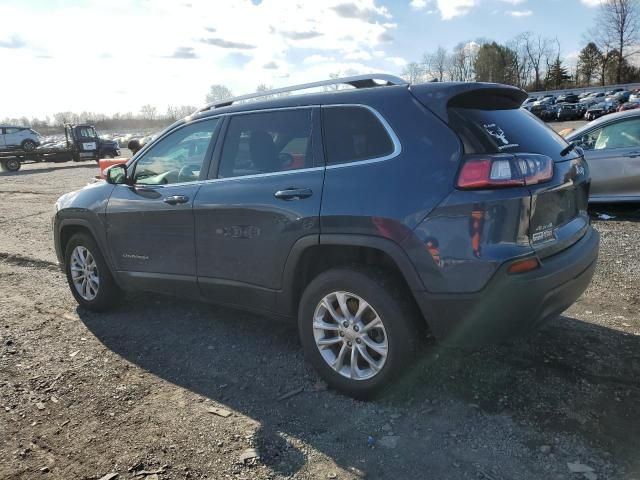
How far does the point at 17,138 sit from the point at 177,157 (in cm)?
3181

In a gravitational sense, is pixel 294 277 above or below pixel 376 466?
above

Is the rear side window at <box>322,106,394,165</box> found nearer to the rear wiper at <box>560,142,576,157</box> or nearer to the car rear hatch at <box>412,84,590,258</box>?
the car rear hatch at <box>412,84,590,258</box>

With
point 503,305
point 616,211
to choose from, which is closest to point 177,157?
point 503,305

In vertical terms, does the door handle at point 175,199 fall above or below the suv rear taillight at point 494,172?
below

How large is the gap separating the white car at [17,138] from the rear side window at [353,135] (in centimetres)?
3166

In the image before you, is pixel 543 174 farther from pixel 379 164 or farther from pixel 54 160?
pixel 54 160

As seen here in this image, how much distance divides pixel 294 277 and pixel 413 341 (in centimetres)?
89

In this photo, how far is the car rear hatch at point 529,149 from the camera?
2775mm

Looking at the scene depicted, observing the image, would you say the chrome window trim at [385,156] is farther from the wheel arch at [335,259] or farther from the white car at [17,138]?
the white car at [17,138]

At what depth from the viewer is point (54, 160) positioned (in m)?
30.9

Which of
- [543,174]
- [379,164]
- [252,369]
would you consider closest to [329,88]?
[379,164]

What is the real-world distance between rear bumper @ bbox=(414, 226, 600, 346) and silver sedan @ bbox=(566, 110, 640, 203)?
5.53 meters

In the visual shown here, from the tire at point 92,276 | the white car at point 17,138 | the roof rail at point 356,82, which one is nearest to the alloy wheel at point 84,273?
the tire at point 92,276

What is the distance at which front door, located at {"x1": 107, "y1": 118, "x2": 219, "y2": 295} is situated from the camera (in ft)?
13.0
